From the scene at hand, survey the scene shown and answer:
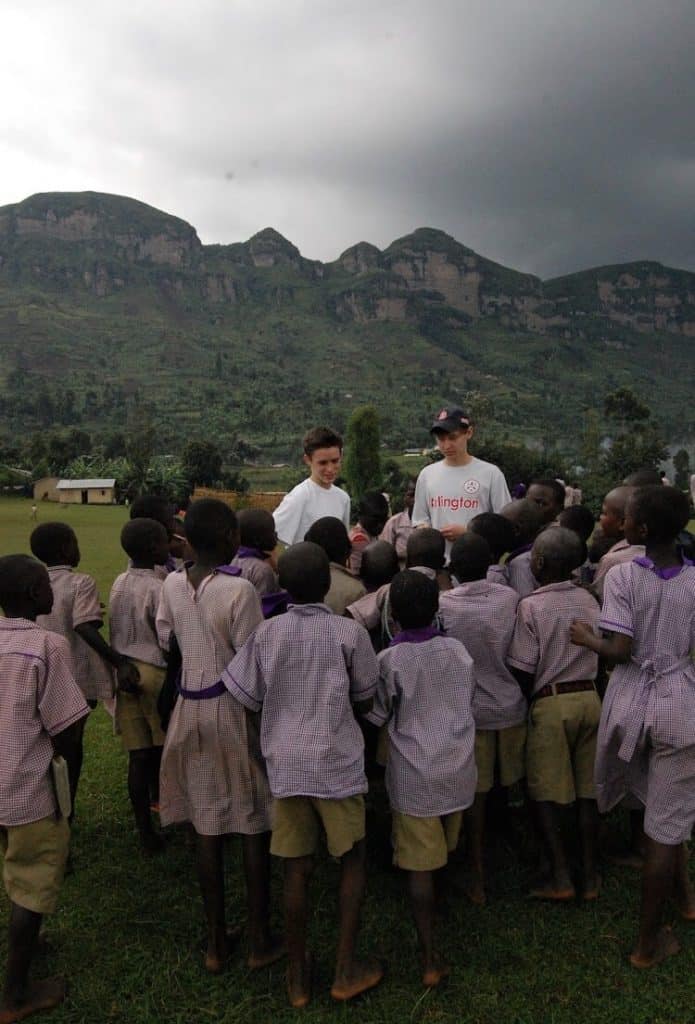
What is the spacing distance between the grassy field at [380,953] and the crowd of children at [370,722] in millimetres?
95

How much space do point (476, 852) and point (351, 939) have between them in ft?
2.88

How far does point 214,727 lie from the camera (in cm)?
295

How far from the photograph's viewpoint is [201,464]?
56250 millimetres

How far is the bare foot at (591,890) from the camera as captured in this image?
3379 mm

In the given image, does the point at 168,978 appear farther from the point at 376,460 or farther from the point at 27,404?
the point at 27,404

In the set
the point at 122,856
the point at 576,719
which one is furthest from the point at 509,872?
the point at 122,856

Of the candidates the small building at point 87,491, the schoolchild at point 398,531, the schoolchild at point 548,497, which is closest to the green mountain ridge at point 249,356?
the small building at point 87,491

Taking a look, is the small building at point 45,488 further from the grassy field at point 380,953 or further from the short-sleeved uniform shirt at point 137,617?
the grassy field at point 380,953

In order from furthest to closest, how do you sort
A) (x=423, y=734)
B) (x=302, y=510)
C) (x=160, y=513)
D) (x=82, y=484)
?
(x=82, y=484)
(x=160, y=513)
(x=302, y=510)
(x=423, y=734)

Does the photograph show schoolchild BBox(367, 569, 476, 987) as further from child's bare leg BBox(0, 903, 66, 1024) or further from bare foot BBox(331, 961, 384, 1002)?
child's bare leg BBox(0, 903, 66, 1024)

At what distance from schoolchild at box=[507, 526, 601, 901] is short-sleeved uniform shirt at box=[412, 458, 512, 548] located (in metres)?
1.19

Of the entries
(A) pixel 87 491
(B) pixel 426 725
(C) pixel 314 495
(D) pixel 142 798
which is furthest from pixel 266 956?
(A) pixel 87 491

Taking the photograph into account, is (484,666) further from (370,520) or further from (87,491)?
(87,491)

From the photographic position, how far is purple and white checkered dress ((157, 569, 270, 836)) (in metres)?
2.96
